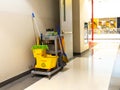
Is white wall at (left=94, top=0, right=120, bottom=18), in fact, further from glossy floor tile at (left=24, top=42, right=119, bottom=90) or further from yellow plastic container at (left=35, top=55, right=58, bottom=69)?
yellow plastic container at (left=35, top=55, right=58, bottom=69)

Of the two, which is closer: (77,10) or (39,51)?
(39,51)

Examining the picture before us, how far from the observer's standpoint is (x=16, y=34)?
3.81 m

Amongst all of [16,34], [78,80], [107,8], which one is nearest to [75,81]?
[78,80]

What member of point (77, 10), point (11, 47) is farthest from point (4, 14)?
point (77, 10)

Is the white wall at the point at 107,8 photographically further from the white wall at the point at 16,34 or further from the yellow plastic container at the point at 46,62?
the yellow plastic container at the point at 46,62

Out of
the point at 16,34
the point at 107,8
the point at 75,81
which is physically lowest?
the point at 75,81

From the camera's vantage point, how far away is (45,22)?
16.7ft

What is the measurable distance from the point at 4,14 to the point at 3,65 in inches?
41.7

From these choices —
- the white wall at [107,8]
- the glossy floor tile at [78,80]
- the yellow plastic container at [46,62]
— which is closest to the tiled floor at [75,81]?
the glossy floor tile at [78,80]

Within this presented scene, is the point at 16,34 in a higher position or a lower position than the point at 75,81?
higher

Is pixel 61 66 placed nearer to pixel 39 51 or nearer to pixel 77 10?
pixel 39 51

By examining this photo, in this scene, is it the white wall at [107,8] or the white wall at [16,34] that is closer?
the white wall at [16,34]

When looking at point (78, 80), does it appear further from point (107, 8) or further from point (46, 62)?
point (107, 8)

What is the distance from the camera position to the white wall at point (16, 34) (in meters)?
3.43
